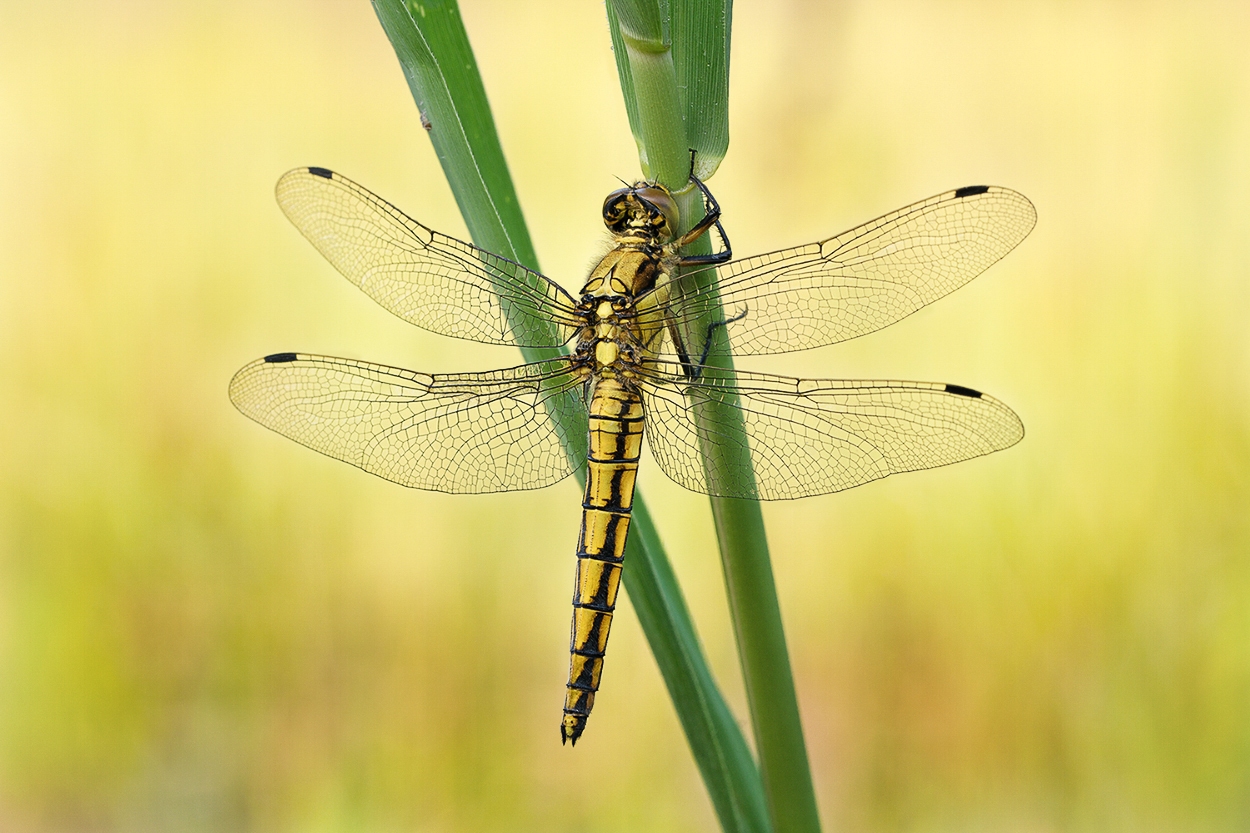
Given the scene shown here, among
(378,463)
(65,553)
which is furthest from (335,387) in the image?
(65,553)

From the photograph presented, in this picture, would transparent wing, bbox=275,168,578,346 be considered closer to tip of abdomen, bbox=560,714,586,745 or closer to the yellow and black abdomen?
the yellow and black abdomen

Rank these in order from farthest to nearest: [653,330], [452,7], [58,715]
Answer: [58,715] < [653,330] < [452,7]

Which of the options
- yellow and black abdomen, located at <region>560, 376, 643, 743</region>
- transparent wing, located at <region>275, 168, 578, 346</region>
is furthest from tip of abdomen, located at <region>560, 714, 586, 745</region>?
transparent wing, located at <region>275, 168, 578, 346</region>

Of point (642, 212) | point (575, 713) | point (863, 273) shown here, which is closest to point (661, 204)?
point (642, 212)

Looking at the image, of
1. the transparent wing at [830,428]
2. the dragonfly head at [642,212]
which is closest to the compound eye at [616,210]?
the dragonfly head at [642,212]

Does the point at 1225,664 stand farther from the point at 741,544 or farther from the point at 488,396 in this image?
the point at 488,396

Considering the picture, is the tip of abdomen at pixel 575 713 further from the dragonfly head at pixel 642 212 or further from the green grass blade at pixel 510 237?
the dragonfly head at pixel 642 212

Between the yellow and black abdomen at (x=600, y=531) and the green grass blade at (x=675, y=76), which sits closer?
the green grass blade at (x=675, y=76)
